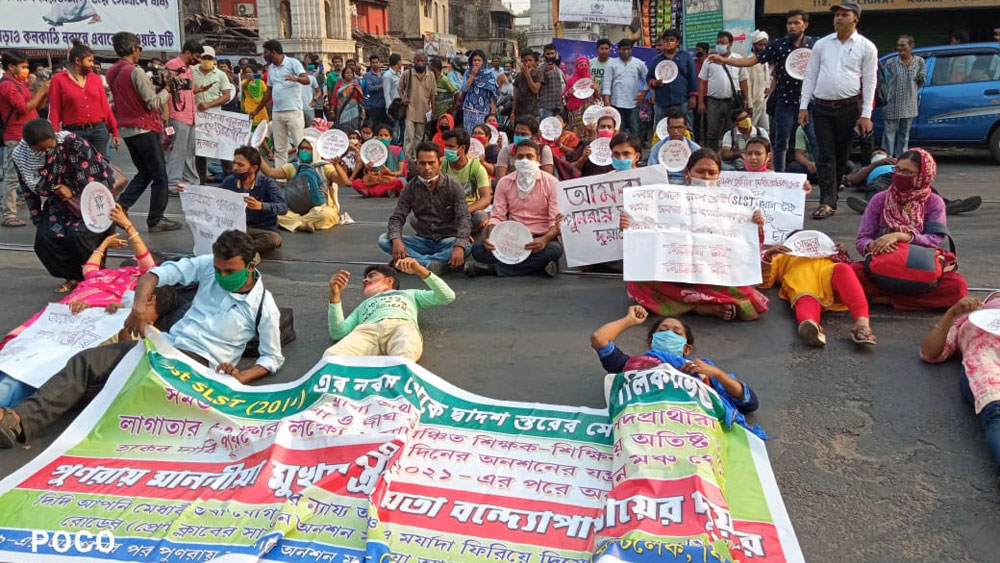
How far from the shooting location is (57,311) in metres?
4.91

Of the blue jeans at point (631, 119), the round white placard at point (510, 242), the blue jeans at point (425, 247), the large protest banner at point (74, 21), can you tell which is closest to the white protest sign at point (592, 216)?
the round white placard at point (510, 242)

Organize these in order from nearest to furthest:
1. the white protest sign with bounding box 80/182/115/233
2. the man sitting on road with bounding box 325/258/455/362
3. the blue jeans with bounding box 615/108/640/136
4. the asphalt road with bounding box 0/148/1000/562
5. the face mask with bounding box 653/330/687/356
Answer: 1. the asphalt road with bounding box 0/148/1000/562
2. the face mask with bounding box 653/330/687/356
3. the man sitting on road with bounding box 325/258/455/362
4. the white protest sign with bounding box 80/182/115/233
5. the blue jeans with bounding box 615/108/640/136

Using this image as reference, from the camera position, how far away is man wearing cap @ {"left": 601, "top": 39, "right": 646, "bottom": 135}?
40.9 feet

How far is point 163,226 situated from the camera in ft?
29.0

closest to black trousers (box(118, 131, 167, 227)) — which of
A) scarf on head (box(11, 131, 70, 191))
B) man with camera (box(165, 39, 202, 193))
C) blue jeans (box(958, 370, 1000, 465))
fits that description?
man with camera (box(165, 39, 202, 193))

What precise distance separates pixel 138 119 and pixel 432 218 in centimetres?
374

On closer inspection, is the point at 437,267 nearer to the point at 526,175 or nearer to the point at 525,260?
the point at 525,260

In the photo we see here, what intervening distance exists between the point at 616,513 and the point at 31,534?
2197 mm

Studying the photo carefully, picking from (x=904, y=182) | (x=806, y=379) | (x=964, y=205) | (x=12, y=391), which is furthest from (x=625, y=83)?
(x=12, y=391)

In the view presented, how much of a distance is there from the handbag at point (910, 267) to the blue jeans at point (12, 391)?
524 cm

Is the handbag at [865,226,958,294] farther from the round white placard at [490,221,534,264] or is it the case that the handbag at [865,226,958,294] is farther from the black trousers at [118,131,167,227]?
the black trousers at [118,131,167,227]

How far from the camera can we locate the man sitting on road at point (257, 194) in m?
7.36

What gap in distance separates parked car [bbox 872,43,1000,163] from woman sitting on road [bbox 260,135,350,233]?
7.98 meters

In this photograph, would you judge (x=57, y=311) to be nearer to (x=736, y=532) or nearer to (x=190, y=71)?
(x=736, y=532)
